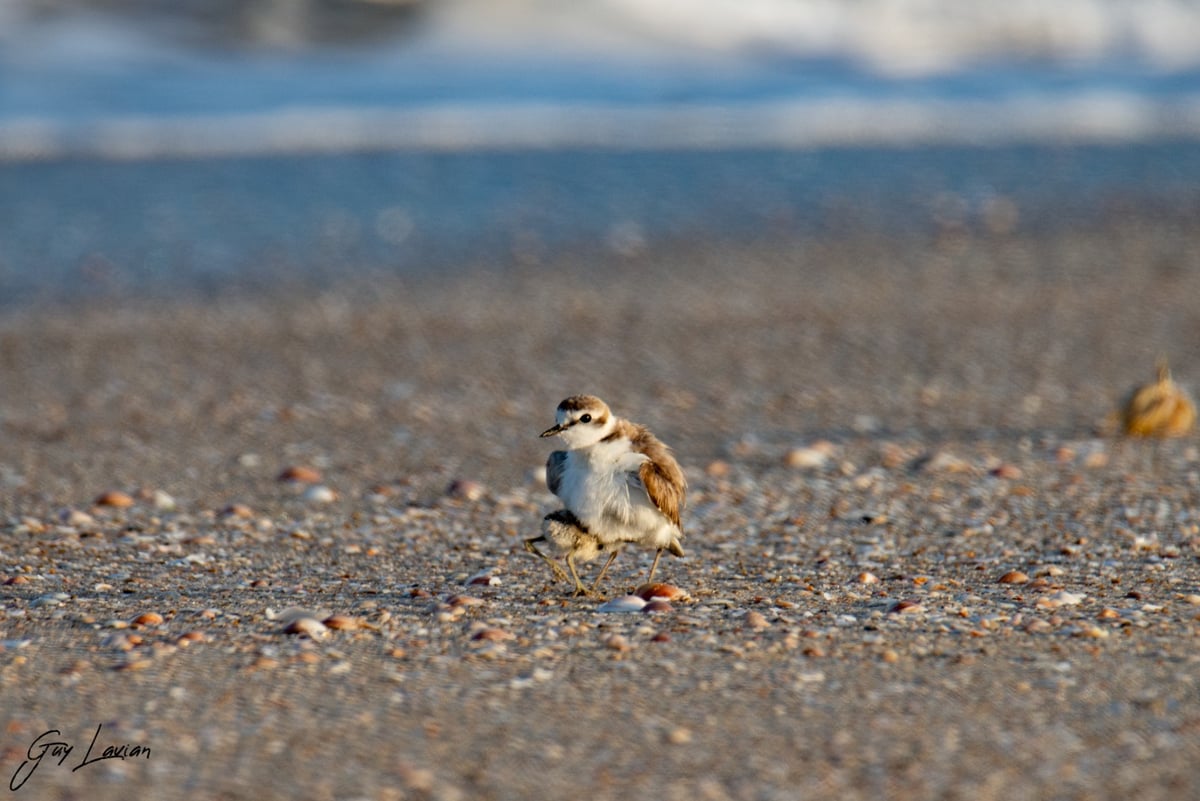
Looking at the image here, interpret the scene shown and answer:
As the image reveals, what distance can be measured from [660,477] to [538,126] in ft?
43.0

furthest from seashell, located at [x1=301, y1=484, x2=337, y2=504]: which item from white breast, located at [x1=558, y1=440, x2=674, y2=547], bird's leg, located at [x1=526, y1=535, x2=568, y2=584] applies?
white breast, located at [x1=558, y1=440, x2=674, y2=547]

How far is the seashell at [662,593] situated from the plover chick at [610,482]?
0.42 feet

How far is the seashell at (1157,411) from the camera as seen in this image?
6617mm

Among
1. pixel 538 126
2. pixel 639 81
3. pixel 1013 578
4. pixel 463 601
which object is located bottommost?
pixel 463 601

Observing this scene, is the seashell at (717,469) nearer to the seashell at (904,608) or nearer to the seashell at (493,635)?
the seashell at (904,608)

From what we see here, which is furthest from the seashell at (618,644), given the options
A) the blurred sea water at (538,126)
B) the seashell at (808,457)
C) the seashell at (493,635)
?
the blurred sea water at (538,126)

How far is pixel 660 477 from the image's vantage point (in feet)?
14.4

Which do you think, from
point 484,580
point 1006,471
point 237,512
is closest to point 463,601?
point 484,580

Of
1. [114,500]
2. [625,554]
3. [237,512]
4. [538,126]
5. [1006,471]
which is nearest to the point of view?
[625,554]

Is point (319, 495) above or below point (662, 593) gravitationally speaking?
below

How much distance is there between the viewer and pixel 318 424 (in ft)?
23.7

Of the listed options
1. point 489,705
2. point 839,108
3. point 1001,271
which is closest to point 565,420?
point 489,705

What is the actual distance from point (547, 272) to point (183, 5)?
1551 cm

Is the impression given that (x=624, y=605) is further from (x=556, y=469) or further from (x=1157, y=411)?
(x=1157, y=411)
